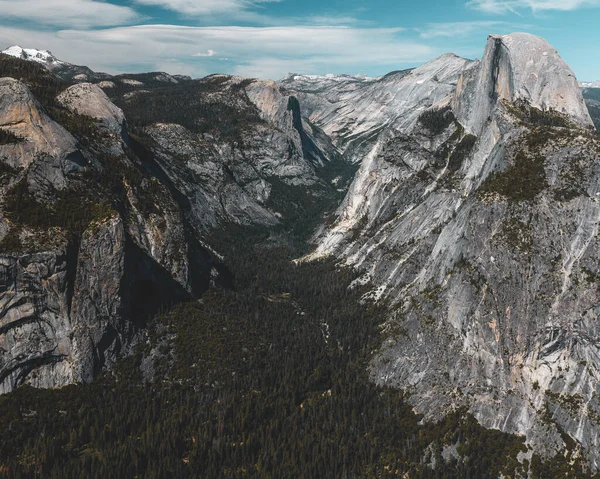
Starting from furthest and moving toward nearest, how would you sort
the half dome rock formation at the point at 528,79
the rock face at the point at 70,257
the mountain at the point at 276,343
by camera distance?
the half dome rock formation at the point at 528,79, the rock face at the point at 70,257, the mountain at the point at 276,343

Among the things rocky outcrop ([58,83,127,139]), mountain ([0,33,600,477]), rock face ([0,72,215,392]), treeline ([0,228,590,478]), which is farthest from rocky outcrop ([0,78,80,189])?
treeline ([0,228,590,478])

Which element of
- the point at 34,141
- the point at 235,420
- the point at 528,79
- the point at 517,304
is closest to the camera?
the point at 235,420

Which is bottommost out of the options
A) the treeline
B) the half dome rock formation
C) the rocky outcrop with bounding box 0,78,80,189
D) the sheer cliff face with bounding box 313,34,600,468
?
the treeline

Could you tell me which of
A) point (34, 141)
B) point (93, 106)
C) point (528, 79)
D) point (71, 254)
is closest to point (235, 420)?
point (71, 254)

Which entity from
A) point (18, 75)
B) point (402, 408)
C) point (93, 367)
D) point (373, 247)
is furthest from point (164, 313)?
point (18, 75)

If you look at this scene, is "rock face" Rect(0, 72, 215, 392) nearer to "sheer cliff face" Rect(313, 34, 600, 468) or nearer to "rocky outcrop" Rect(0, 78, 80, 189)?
"rocky outcrop" Rect(0, 78, 80, 189)

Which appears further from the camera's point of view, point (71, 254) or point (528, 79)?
point (528, 79)

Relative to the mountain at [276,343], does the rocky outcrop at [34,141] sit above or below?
above

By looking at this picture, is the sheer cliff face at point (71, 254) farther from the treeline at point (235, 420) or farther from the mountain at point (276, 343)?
the treeline at point (235, 420)

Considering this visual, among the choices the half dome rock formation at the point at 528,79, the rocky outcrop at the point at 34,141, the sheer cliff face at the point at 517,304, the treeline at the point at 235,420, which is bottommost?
the treeline at the point at 235,420

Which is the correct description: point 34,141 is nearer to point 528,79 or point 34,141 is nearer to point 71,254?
point 71,254

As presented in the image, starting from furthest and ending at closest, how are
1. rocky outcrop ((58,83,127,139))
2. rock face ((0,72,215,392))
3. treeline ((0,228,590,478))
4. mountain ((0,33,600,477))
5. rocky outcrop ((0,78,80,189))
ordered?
rocky outcrop ((58,83,127,139)) < rocky outcrop ((0,78,80,189)) < rock face ((0,72,215,392)) < mountain ((0,33,600,477)) < treeline ((0,228,590,478))

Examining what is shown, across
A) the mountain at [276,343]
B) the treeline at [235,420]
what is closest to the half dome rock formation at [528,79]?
the mountain at [276,343]
